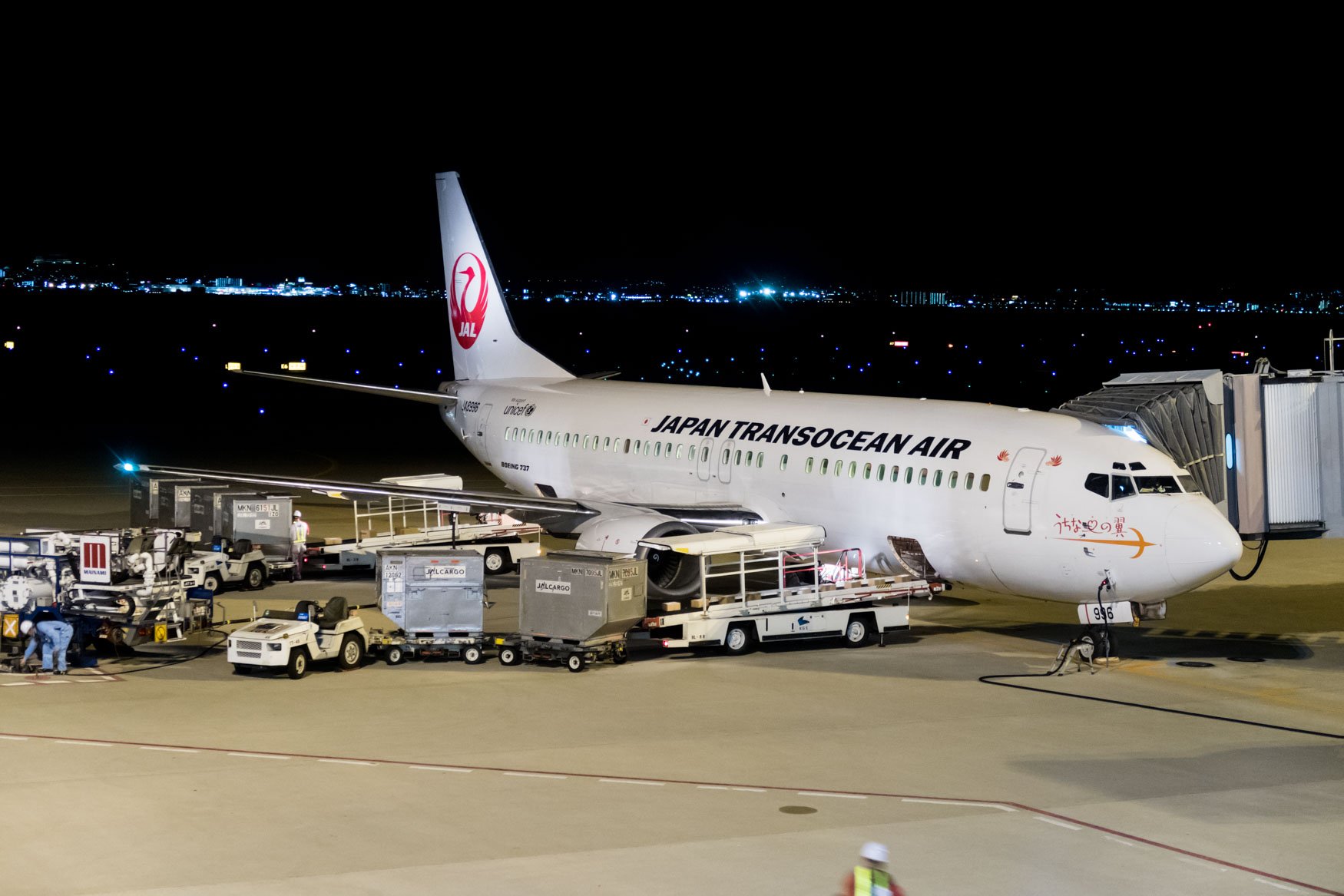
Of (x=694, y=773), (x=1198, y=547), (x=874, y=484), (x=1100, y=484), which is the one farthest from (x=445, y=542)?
(x=694, y=773)

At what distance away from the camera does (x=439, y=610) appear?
24047 mm

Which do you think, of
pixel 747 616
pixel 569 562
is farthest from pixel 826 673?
pixel 569 562

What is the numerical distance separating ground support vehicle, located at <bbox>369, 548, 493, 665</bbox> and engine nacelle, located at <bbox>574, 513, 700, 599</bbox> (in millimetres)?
3153

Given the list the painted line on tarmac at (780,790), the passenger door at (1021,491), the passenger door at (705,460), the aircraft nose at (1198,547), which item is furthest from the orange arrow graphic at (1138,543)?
the passenger door at (705,460)

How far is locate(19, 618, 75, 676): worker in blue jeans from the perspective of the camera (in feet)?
74.7

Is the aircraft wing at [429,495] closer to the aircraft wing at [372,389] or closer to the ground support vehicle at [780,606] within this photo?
the ground support vehicle at [780,606]

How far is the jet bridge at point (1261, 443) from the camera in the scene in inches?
988

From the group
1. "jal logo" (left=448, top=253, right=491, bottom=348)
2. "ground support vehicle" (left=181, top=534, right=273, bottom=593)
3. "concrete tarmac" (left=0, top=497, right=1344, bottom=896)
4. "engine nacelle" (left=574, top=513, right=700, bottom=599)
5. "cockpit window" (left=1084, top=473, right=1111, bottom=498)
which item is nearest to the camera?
"concrete tarmac" (left=0, top=497, right=1344, bottom=896)

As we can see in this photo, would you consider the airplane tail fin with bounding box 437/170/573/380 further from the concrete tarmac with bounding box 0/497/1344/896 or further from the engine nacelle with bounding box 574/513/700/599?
the concrete tarmac with bounding box 0/497/1344/896

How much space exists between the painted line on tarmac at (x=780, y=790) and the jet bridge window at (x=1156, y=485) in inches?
343

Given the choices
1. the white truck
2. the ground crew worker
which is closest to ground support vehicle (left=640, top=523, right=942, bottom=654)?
the white truck

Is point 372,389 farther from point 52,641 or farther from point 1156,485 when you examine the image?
point 1156,485

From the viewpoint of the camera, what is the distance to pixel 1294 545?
1487 inches

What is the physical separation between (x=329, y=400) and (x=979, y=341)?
87.5m
